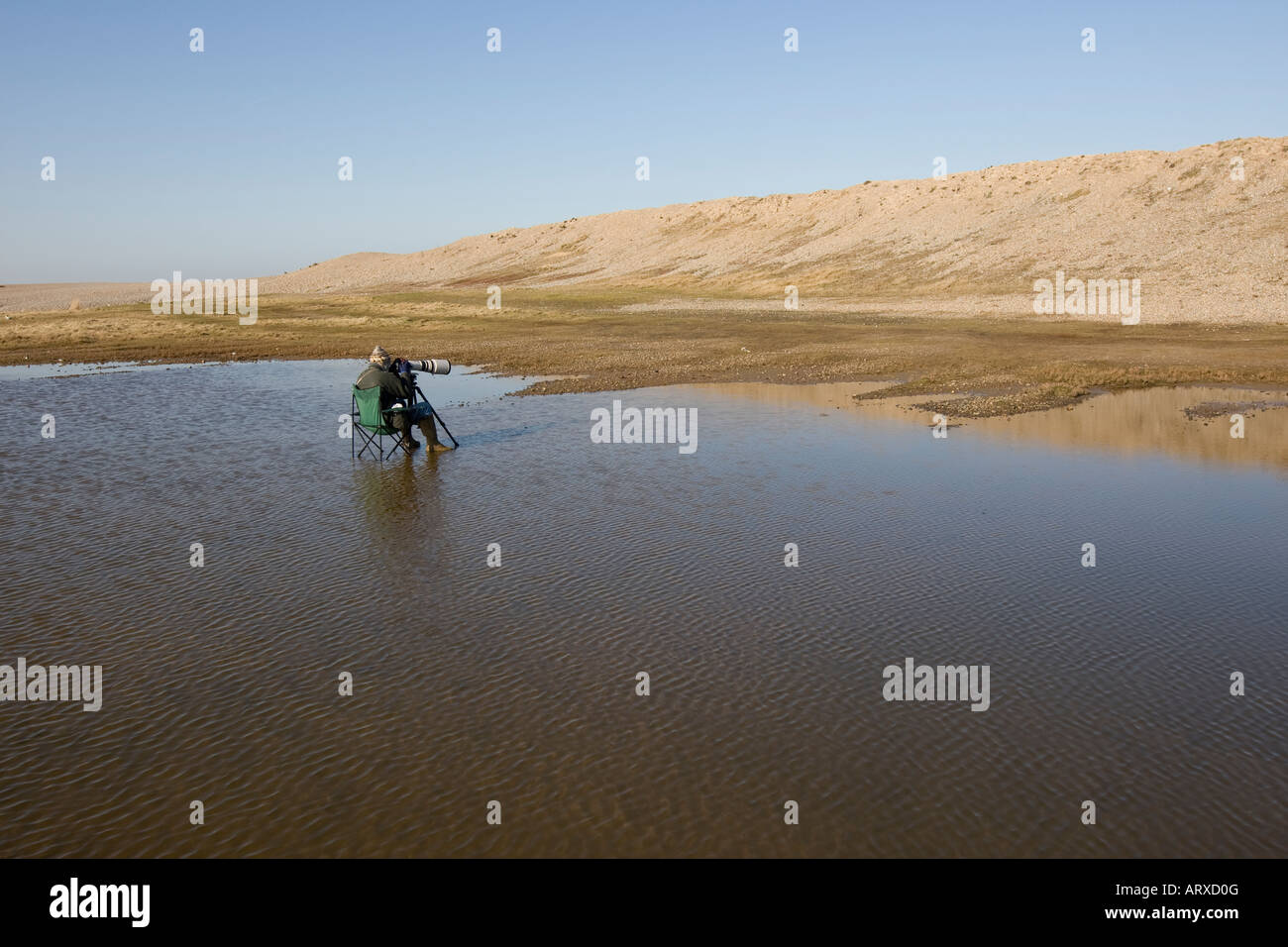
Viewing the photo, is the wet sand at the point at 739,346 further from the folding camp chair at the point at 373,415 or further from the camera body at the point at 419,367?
the folding camp chair at the point at 373,415

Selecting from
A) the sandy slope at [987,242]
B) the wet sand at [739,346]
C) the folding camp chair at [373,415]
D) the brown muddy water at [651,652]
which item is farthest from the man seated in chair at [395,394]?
the sandy slope at [987,242]

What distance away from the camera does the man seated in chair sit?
19.7m

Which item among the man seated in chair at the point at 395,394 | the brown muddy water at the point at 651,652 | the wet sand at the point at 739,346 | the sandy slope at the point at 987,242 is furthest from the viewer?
the sandy slope at the point at 987,242

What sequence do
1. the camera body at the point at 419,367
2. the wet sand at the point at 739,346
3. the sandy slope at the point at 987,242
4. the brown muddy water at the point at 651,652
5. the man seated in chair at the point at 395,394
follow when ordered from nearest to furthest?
1. the brown muddy water at the point at 651,652
2. the man seated in chair at the point at 395,394
3. the camera body at the point at 419,367
4. the wet sand at the point at 739,346
5. the sandy slope at the point at 987,242

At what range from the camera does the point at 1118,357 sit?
3481cm

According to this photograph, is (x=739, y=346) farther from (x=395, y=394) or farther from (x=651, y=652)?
(x=651, y=652)

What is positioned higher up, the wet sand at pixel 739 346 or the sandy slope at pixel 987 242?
the sandy slope at pixel 987 242

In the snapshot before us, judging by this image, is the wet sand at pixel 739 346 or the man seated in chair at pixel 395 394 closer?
the man seated in chair at pixel 395 394

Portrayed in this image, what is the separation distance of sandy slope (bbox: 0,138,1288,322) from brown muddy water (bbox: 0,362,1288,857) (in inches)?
1657

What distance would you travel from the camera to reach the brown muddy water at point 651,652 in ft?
22.4

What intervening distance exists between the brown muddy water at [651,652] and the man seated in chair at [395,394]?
4.53 ft

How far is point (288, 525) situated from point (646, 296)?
7589cm

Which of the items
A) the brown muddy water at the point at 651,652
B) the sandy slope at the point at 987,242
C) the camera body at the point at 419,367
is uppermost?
the sandy slope at the point at 987,242
